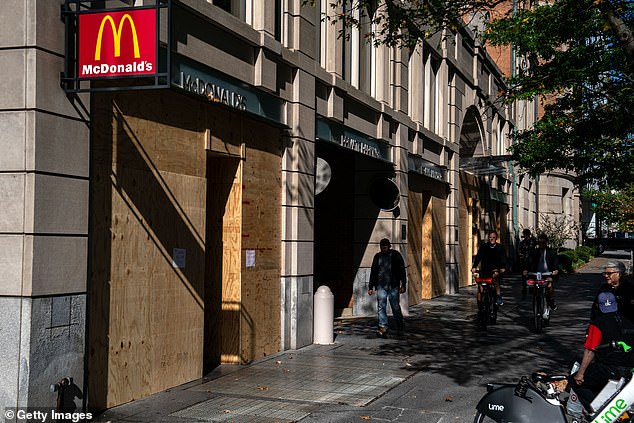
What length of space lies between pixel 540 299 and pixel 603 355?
8.85 m

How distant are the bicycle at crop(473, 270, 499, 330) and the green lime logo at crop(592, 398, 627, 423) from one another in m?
9.39

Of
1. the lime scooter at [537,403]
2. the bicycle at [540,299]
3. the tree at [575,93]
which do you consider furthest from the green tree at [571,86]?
the lime scooter at [537,403]

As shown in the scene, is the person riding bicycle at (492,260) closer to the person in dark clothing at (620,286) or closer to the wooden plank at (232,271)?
→ the wooden plank at (232,271)

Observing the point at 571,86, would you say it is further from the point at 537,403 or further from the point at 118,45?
the point at 537,403

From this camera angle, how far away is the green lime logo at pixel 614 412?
19.8 feet

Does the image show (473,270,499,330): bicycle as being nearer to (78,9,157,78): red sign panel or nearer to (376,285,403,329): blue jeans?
(376,285,403,329): blue jeans

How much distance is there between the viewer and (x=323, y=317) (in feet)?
44.8

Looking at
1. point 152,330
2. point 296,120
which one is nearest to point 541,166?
point 296,120

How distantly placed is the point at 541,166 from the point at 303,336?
11954 mm

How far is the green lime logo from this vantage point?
238 inches

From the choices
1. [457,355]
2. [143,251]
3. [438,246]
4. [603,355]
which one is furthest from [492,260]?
[603,355]

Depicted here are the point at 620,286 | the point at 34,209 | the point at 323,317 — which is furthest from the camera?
the point at 323,317

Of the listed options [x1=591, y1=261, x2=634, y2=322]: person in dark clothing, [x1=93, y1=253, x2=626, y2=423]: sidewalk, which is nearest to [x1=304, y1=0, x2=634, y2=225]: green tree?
[x1=93, y1=253, x2=626, y2=423]: sidewalk

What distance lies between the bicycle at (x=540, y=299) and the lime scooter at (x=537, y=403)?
30.1 feet
